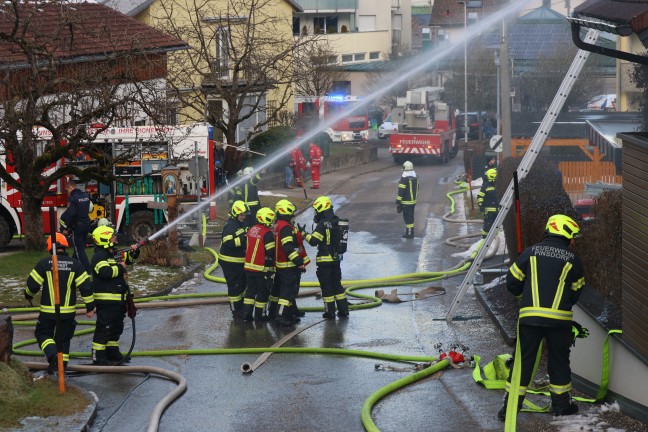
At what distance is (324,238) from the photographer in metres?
13.4

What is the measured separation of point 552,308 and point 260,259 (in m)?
5.53

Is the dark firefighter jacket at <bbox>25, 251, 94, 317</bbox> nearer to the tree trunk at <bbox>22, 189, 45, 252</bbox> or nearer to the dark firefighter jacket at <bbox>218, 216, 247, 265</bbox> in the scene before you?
the dark firefighter jacket at <bbox>218, 216, 247, 265</bbox>

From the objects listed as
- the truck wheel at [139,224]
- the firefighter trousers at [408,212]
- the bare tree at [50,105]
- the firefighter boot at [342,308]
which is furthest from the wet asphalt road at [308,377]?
the firefighter trousers at [408,212]

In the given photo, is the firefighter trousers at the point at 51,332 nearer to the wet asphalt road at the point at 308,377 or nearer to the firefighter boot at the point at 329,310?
the wet asphalt road at the point at 308,377

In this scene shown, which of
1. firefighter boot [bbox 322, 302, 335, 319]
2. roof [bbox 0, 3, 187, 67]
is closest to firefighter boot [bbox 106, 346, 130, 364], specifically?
firefighter boot [bbox 322, 302, 335, 319]

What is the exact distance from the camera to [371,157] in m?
44.0

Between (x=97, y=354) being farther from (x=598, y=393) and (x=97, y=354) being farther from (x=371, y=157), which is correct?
(x=371, y=157)

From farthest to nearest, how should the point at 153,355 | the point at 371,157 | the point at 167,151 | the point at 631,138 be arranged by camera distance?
the point at 371,157
the point at 167,151
the point at 153,355
the point at 631,138

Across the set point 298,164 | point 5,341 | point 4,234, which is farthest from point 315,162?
point 5,341

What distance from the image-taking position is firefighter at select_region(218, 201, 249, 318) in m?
13.7

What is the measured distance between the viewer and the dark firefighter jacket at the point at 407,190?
840 inches

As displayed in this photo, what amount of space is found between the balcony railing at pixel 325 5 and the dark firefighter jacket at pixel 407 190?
42105mm

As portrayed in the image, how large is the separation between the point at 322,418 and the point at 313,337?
11.8 ft

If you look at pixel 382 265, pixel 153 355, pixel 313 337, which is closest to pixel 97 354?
pixel 153 355
